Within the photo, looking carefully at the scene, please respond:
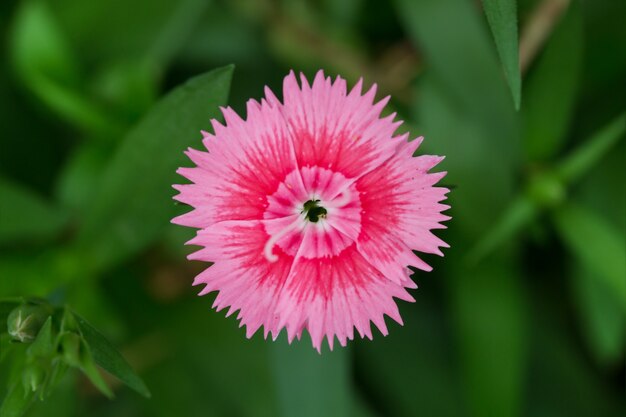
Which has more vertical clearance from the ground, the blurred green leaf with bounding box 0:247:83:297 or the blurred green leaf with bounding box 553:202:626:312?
the blurred green leaf with bounding box 0:247:83:297

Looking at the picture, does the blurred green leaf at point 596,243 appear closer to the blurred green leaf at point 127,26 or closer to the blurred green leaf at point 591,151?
the blurred green leaf at point 591,151

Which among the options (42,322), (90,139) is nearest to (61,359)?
(42,322)

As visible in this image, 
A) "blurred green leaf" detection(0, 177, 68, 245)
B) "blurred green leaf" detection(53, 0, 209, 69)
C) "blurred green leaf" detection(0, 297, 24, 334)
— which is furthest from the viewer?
"blurred green leaf" detection(53, 0, 209, 69)

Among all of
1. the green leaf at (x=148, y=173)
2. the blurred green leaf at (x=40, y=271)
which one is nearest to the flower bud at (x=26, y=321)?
the green leaf at (x=148, y=173)

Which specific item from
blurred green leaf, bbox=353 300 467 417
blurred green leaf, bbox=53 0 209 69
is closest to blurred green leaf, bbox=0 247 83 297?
blurred green leaf, bbox=53 0 209 69

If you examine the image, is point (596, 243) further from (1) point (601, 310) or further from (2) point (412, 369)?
(2) point (412, 369)

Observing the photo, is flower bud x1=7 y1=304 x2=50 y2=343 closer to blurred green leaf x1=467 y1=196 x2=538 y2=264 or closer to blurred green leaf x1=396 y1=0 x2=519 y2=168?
blurred green leaf x1=467 y1=196 x2=538 y2=264

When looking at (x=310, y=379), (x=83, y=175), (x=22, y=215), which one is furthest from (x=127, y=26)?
(x=310, y=379)
